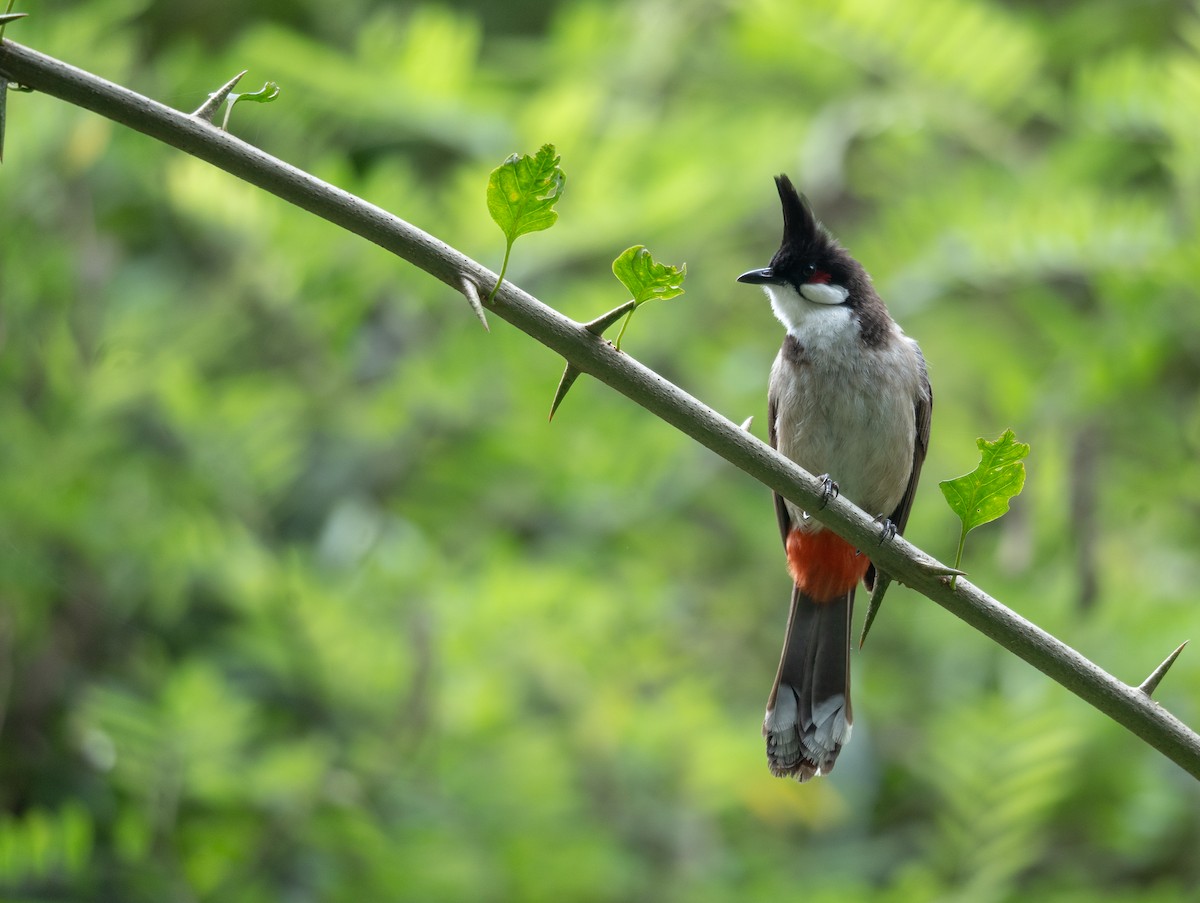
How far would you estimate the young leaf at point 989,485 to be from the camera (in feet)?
5.38

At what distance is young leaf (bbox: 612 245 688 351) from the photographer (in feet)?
5.02

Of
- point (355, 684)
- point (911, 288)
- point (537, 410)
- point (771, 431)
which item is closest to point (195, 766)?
point (355, 684)

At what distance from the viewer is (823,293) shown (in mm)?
3252

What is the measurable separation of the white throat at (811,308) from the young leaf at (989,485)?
1.62 m

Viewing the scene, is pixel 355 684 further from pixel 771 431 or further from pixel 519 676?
pixel 771 431

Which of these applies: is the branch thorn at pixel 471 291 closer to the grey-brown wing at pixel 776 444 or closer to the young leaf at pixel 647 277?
the young leaf at pixel 647 277

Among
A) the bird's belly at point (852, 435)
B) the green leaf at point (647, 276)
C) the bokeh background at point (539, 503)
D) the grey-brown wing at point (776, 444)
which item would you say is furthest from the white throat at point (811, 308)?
the green leaf at point (647, 276)

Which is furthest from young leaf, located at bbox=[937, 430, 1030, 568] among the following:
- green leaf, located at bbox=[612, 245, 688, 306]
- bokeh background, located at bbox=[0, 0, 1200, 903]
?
bokeh background, located at bbox=[0, 0, 1200, 903]

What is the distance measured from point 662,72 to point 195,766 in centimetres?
369

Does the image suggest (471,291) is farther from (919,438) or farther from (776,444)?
(919,438)

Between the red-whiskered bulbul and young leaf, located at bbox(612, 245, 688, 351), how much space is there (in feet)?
5.02

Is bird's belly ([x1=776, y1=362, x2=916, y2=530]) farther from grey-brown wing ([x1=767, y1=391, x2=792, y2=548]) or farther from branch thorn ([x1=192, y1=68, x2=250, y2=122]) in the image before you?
branch thorn ([x1=192, y1=68, x2=250, y2=122])

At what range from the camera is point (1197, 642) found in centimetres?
421

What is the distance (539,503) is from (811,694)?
2.03 m
